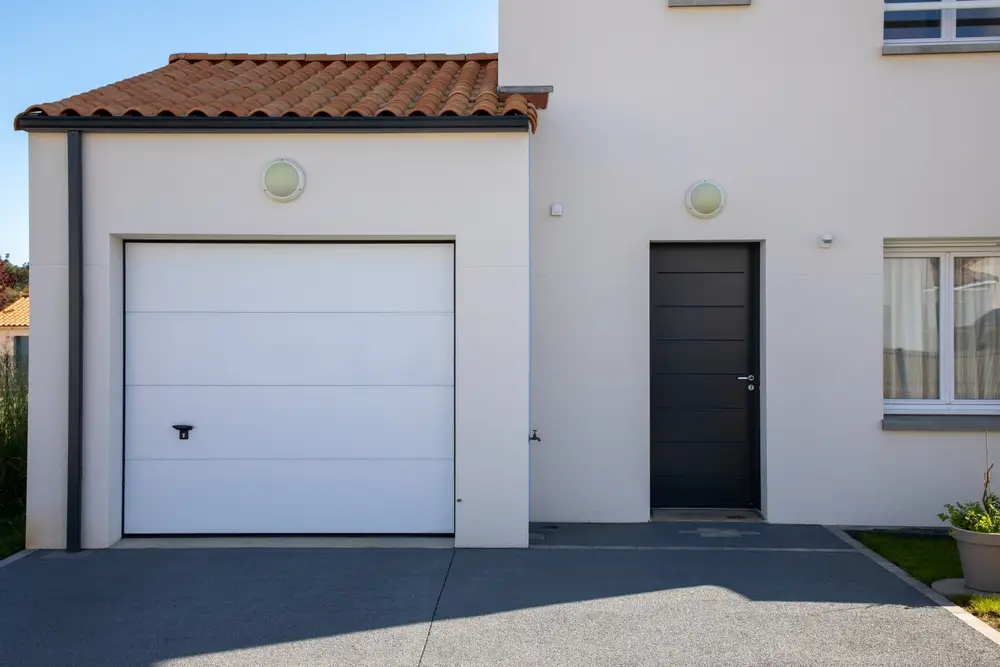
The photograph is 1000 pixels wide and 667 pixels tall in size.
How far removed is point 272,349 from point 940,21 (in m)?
6.48

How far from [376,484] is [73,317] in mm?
2634

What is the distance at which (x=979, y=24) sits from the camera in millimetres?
7887

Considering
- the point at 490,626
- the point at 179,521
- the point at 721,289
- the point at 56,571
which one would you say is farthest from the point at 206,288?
the point at 721,289

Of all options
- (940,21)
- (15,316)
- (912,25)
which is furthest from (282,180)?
(15,316)

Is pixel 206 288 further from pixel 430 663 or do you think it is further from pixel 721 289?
pixel 721 289

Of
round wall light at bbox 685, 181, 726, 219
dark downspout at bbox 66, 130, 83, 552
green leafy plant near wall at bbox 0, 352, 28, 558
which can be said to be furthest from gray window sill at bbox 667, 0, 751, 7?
green leafy plant near wall at bbox 0, 352, 28, 558

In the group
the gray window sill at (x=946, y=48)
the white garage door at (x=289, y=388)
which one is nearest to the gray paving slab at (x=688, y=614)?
the white garage door at (x=289, y=388)

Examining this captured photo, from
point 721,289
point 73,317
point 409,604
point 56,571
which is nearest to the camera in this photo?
point 409,604

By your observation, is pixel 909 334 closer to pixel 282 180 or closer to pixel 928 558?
pixel 928 558

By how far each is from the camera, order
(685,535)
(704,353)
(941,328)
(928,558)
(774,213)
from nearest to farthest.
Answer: (928,558), (685,535), (774,213), (941,328), (704,353)

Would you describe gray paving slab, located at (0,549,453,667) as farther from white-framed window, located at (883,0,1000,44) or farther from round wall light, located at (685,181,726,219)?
white-framed window, located at (883,0,1000,44)

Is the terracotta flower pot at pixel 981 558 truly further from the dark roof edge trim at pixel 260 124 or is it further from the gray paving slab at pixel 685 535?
the dark roof edge trim at pixel 260 124

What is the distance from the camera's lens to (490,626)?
5172mm

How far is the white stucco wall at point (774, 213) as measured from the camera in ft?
25.3
